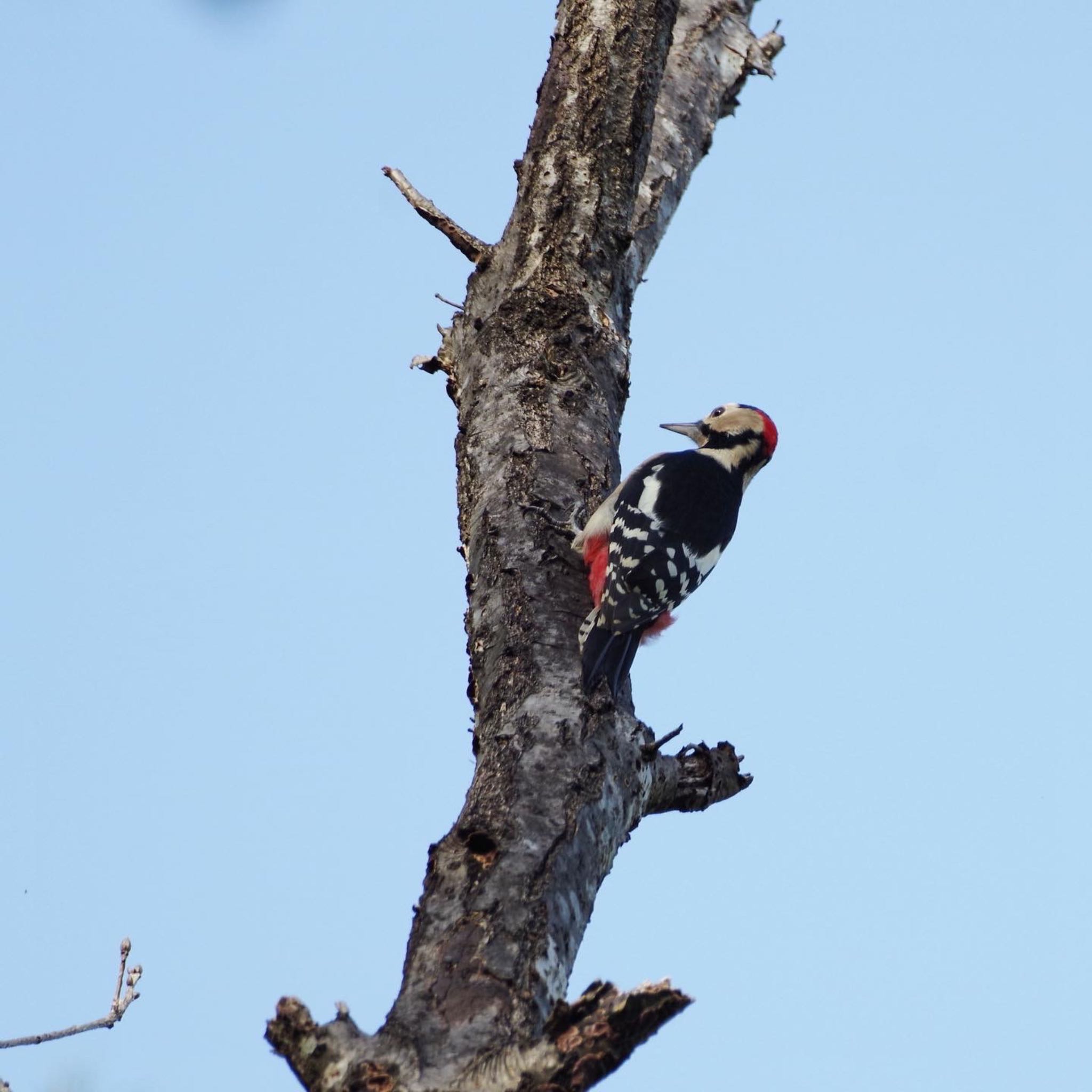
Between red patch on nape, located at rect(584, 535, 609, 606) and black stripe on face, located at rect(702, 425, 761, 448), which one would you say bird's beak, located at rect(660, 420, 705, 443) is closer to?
black stripe on face, located at rect(702, 425, 761, 448)

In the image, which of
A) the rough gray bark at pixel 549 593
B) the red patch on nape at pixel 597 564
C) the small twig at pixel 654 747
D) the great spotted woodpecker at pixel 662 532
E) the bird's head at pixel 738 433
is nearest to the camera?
the rough gray bark at pixel 549 593

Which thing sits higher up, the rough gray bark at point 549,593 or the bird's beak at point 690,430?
the bird's beak at point 690,430

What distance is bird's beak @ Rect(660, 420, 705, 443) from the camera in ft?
18.3

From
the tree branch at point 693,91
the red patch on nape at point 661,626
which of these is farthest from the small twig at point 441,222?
the red patch on nape at point 661,626

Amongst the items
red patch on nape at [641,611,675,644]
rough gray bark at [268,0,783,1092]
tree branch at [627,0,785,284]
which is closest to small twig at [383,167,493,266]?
rough gray bark at [268,0,783,1092]

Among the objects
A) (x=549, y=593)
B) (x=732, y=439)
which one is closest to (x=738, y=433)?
(x=732, y=439)

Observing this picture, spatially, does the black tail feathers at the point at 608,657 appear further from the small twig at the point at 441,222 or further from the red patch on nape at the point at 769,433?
the red patch on nape at the point at 769,433

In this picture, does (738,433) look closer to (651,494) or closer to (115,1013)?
(651,494)

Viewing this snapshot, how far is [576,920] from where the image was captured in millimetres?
2105

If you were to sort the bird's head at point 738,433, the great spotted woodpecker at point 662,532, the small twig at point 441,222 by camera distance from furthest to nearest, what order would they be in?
the bird's head at point 738,433
the small twig at point 441,222
the great spotted woodpecker at point 662,532

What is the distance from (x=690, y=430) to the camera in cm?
558

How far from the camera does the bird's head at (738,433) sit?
5438 mm

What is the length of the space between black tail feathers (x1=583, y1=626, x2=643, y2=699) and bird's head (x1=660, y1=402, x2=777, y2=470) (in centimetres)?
244

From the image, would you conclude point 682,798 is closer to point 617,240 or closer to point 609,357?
point 609,357
